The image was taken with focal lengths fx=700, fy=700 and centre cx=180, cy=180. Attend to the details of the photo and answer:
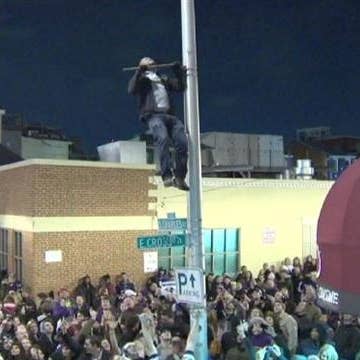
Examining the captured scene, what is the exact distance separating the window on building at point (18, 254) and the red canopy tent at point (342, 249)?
18.5 meters

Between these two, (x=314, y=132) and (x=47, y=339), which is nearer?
(x=47, y=339)

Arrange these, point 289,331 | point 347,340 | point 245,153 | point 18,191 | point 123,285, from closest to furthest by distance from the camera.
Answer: point 347,340 → point 289,331 → point 123,285 → point 18,191 → point 245,153

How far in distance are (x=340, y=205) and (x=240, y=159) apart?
2706 cm

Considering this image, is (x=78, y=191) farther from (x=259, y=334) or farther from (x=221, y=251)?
(x=259, y=334)

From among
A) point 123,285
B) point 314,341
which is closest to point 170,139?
point 314,341

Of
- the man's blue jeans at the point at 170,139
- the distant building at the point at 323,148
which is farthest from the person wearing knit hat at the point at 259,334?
the distant building at the point at 323,148

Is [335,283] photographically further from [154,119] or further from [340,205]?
[154,119]

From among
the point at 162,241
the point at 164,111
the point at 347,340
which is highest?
the point at 164,111

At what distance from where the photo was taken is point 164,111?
8.54 metres

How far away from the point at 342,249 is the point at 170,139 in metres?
4.45

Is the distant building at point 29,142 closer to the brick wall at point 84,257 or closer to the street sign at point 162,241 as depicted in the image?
the brick wall at point 84,257

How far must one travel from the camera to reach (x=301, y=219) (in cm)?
2734

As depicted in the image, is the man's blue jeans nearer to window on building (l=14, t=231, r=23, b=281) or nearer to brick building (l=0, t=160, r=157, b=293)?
brick building (l=0, t=160, r=157, b=293)

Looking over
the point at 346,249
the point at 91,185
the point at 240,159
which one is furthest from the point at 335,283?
the point at 240,159
